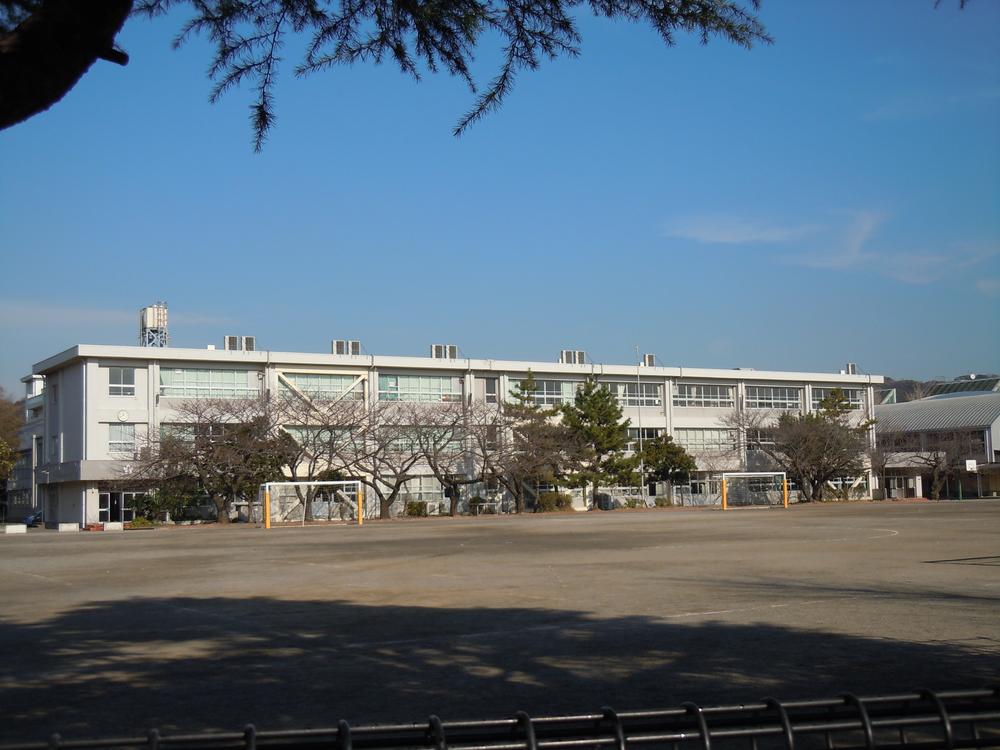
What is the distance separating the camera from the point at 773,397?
81.1m

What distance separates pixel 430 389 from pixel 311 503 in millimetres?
14006

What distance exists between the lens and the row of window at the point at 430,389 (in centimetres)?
6003

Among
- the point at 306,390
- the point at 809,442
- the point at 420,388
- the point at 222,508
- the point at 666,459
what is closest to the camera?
the point at 222,508

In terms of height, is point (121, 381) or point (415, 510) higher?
point (121, 381)

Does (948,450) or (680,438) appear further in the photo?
(948,450)

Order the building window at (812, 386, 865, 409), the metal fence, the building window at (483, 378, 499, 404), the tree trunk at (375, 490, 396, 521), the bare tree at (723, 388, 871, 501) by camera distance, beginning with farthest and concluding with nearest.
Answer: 1. the building window at (812, 386, 865, 409)
2. the bare tree at (723, 388, 871, 501)
3. the building window at (483, 378, 499, 404)
4. the tree trunk at (375, 490, 396, 521)
5. the metal fence

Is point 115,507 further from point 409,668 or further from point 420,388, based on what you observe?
point 409,668

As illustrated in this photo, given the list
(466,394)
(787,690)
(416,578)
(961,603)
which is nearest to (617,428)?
(466,394)

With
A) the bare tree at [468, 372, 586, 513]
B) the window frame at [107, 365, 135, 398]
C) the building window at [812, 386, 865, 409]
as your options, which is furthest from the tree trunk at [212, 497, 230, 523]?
the building window at [812, 386, 865, 409]

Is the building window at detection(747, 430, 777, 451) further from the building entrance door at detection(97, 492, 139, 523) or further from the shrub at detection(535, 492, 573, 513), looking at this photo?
the building entrance door at detection(97, 492, 139, 523)

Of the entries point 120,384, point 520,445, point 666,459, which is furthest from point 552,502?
point 120,384

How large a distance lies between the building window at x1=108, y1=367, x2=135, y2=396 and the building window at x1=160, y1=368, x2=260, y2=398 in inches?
66.8

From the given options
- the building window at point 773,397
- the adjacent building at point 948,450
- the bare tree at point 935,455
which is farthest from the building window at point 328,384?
the bare tree at point 935,455

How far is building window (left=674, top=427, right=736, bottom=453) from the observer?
247 feet
